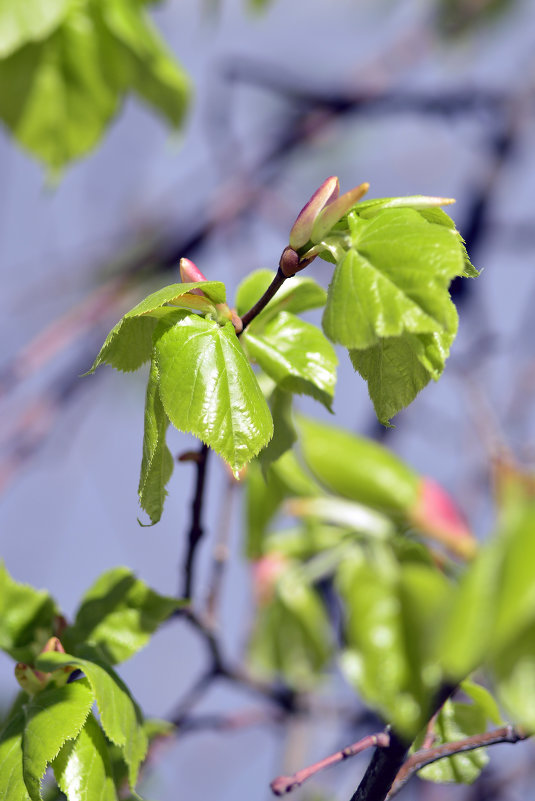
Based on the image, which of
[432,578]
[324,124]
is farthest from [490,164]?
[432,578]

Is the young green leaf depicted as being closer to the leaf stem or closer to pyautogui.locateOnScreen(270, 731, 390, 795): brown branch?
the leaf stem

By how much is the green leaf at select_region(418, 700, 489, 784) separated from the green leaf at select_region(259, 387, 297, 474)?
263 mm

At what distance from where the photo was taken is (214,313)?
0.63m

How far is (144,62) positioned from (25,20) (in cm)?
23

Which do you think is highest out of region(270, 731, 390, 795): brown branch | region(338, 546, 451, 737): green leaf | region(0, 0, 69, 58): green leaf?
region(0, 0, 69, 58): green leaf

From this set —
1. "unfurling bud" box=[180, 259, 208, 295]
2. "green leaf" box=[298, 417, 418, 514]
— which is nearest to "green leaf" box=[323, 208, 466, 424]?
"unfurling bud" box=[180, 259, 208, 295]

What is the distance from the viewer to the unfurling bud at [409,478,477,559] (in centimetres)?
121

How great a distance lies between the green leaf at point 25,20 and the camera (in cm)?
121

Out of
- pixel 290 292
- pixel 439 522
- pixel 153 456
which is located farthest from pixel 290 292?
pixel 439 522

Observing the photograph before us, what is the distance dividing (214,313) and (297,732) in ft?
4.74

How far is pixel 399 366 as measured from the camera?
0.62m

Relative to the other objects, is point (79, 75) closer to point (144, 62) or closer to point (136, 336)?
point (144, 62)

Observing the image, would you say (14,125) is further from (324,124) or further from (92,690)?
(92,690)

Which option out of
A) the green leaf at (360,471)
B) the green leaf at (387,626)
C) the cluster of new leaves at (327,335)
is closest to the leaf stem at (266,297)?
the cluster of new leaves at (327,335)
